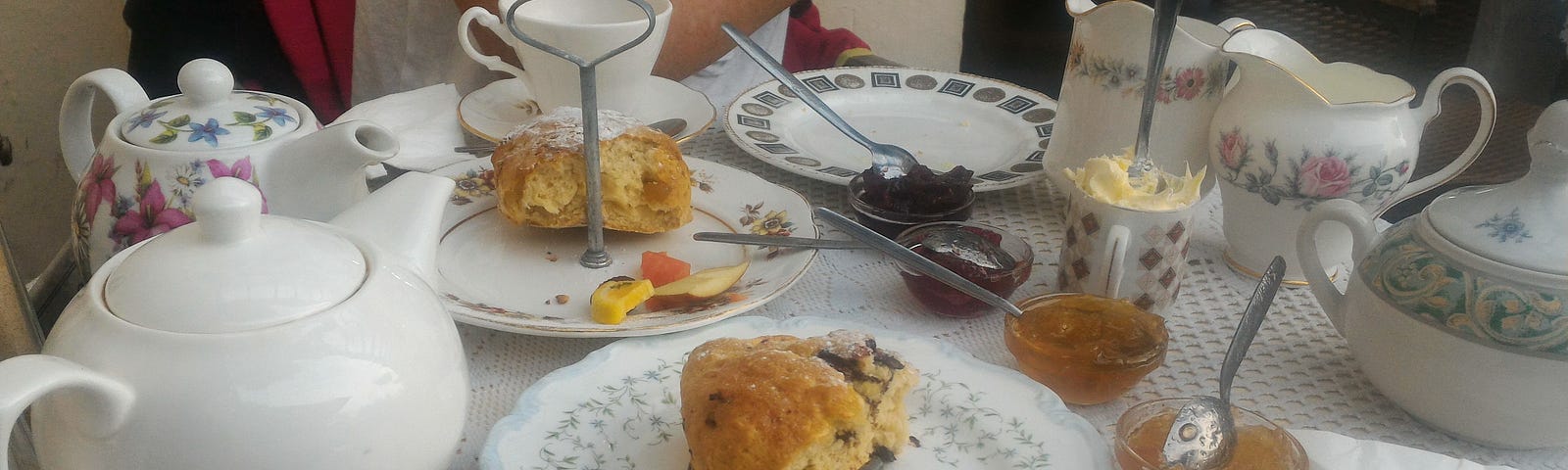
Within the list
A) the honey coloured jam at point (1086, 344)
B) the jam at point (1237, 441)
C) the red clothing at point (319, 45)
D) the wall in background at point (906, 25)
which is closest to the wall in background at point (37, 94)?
the red clothing at point (319, 45)

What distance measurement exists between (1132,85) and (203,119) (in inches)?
35.0

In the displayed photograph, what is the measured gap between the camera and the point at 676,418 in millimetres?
770

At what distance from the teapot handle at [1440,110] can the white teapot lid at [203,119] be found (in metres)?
1.04

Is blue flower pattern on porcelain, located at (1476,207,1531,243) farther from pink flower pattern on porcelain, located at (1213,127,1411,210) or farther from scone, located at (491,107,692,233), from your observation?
scone, located at (491,107,692,233)

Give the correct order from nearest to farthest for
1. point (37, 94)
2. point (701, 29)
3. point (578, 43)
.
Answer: point (578, 43) → point (701, 29) → point (37, 94)

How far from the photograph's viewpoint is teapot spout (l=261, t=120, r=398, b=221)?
2.68 ft

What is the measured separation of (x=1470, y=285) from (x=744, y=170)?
2.51 feet

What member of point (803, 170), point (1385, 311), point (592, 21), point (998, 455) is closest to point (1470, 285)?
point (1385, 311)

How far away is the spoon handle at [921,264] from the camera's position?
0.90 meters

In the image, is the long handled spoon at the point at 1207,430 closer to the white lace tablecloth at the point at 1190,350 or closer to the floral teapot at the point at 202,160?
the white lace tablecloth at the point at 1190,350

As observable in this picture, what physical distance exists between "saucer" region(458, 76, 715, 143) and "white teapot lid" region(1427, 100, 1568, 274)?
820 mm

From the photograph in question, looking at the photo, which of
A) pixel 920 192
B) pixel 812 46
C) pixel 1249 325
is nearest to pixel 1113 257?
pixel 1249 325

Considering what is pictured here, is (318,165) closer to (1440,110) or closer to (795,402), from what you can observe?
(795,402)

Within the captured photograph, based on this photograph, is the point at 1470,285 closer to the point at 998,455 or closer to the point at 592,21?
the point at 998,455
